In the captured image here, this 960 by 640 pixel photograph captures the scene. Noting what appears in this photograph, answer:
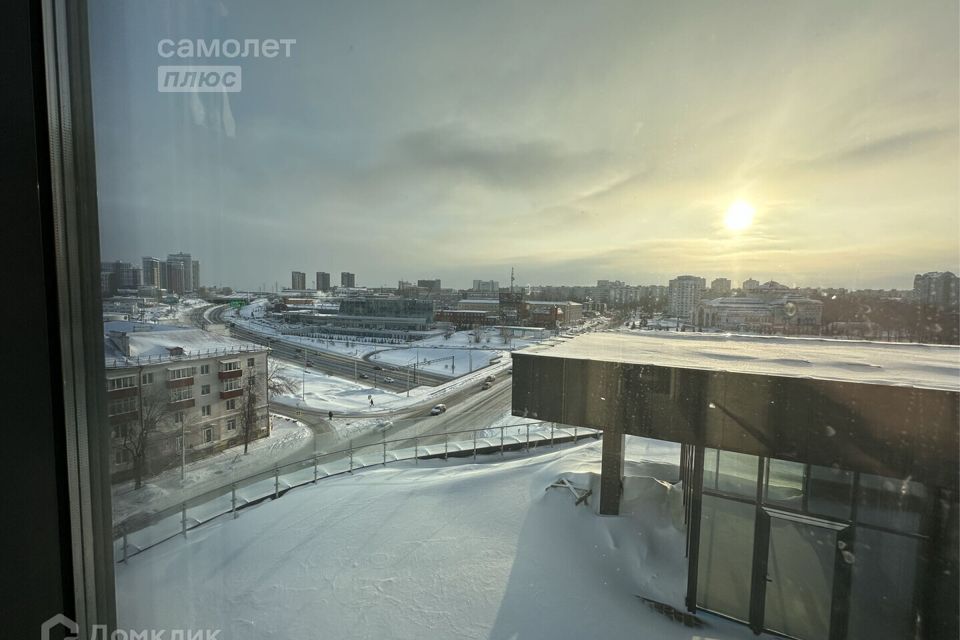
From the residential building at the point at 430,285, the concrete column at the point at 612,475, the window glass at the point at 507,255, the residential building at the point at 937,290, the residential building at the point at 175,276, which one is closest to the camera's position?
the residential building at the point at 937,290

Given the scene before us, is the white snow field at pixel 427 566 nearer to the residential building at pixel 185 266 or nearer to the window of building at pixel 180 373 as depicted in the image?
the window of building at pixel 180 373

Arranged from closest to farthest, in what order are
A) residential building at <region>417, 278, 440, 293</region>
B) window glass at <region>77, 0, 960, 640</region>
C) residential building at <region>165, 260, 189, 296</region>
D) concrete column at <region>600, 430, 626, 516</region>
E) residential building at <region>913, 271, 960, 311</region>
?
residential building at <region>913, 271, 960, 311</region>
window glass at <region>77, 0, 960, 640</region>
residential building at <region>165, 260, 189, 296</region>
residential building at <region>417, 278, 440, 293</region>
concrete column at <region>600, 430, 626, 516</region>

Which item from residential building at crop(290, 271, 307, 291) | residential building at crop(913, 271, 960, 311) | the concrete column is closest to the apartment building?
residential building at crop(290, 271, 307, 291)

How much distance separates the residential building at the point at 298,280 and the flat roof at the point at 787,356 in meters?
1.26

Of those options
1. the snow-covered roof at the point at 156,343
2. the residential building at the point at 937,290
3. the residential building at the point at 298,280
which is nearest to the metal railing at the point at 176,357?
the snow-covered roof at the point at 156,343

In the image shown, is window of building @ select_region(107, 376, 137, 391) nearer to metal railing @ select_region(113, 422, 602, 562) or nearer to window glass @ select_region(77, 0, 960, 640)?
window glass @ select_region(77, 0, 960, 640)

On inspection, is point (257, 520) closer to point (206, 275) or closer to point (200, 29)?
point (206, 275)

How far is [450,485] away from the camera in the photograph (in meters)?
3.14

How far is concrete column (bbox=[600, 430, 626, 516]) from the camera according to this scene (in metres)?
3.00

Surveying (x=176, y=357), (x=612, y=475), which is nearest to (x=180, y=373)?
(x=176, y=357)

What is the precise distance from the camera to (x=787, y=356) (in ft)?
4.17

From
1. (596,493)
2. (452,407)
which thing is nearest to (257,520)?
(452,407)

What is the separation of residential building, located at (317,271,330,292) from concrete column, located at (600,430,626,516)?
2619 mm

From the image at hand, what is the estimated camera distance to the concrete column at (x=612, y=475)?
300 cm
